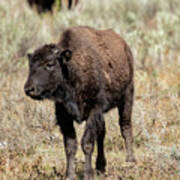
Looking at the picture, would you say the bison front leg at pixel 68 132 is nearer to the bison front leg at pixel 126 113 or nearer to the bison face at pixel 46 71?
the bison face at pixel 46 71

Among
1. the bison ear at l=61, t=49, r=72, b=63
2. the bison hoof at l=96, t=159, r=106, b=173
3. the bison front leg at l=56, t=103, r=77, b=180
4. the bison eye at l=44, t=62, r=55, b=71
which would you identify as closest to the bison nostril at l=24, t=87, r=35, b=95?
the bison eye at l=44, t=62, r=55, b=71

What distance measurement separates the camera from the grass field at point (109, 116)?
5336 millimetres

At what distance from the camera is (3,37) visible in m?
10.3

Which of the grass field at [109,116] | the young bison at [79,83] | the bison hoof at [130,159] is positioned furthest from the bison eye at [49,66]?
the bison hoof at [130,159]

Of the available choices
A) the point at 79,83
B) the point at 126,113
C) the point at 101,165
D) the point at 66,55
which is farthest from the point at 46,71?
the point at 126,113

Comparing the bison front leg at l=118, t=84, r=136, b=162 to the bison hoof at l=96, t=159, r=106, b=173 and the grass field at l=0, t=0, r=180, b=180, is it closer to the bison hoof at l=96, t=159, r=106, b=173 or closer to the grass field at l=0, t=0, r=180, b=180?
the grass field at l=0, t=0, r=180, b=180

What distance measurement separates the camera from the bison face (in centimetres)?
491

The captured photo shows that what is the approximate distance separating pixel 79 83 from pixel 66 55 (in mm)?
353

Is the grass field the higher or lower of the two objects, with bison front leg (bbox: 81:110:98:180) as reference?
lower

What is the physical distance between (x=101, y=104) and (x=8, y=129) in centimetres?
134

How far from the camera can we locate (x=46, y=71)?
5.08 meters

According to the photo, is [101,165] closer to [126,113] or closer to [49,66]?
[126,113]

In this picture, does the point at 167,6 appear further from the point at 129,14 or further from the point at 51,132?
the point at 51,132

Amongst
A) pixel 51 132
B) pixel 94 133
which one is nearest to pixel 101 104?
pixel 94 133
